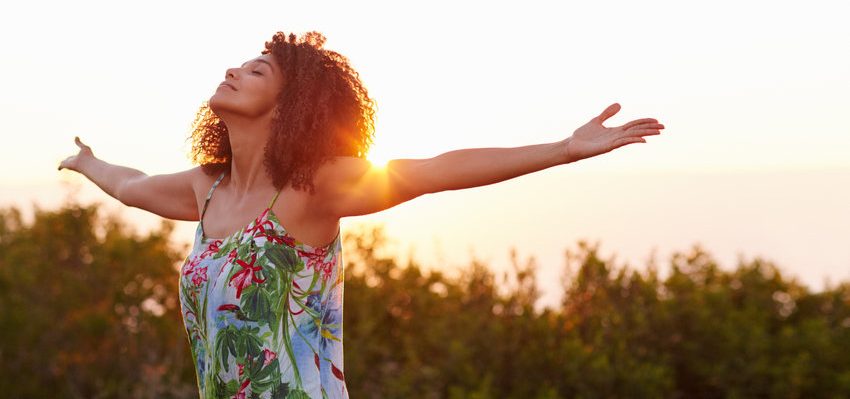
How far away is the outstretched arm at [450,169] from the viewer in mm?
2971

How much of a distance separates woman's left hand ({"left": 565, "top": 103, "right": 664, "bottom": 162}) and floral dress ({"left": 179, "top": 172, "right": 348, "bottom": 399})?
89 centimetres

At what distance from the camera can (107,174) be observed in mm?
4523

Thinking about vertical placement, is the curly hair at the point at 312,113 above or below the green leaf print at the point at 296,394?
above

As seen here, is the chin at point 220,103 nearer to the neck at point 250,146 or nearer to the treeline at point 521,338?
the neck at point 250,146

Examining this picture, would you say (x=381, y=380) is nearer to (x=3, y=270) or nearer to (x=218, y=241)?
(x=3, y=270)

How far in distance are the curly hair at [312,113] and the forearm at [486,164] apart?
392 millimetres

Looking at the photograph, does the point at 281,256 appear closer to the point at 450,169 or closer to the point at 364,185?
the point at 364,185

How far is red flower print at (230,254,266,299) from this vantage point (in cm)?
328

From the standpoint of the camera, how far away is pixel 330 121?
339 cm

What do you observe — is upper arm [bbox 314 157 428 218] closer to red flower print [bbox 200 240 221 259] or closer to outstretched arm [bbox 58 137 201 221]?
red flower print [bbox 200 240 221 259]

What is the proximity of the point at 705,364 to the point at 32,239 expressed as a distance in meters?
7.00

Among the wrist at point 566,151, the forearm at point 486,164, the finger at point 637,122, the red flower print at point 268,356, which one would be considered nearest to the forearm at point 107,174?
the red flower print at point 268,356

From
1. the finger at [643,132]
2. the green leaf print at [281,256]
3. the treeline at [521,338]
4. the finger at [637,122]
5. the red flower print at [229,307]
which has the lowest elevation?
the treeline at [521,338]

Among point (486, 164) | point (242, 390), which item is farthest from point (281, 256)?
point (486, 164)
